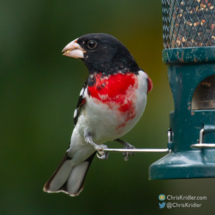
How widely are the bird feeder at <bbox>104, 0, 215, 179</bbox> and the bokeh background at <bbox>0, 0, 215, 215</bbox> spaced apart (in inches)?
74.5

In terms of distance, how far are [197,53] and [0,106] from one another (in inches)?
121

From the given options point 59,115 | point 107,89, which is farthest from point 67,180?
point 107,89

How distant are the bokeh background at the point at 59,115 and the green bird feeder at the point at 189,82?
189 cm

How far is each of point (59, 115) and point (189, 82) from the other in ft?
8.01

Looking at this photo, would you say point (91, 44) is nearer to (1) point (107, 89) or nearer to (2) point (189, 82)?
(1) point (107, 89)

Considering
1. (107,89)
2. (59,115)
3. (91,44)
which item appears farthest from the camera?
(59,115)

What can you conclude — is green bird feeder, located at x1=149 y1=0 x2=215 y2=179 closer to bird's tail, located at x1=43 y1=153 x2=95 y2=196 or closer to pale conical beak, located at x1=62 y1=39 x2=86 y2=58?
pale conical beak, located at x1=62 y1=39 x2=86 y2=58

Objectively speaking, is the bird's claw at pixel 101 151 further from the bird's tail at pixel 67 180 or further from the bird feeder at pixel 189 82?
the bird's tail at pixel 67 180

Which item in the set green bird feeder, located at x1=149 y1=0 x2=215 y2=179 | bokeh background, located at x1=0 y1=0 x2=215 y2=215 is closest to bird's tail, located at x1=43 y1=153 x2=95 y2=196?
bokeh background, located at x1=0 y1=0 x2=215 y2=215

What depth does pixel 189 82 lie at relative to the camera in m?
3.02

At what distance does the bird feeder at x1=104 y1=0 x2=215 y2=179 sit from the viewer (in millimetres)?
2889

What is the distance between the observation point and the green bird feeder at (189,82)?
2889mm

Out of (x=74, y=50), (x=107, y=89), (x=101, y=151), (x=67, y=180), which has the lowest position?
(x=67, y=180)

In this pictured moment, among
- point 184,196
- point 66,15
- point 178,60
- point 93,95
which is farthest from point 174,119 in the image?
point 66,15
